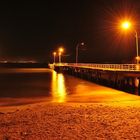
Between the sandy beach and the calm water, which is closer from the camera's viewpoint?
the sandy beach

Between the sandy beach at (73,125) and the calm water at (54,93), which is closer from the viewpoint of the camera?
the sandy beach at (73,125)

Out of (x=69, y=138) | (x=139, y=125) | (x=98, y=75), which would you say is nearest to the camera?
(x=69, y=138)

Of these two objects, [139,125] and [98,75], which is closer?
[139,125]

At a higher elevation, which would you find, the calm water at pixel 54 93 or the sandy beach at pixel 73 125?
the sandy beach at pixel 73 125

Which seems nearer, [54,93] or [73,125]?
[73,125]

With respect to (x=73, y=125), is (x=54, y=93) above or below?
below

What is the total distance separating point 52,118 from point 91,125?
2.16m

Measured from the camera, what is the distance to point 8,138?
9227 mm

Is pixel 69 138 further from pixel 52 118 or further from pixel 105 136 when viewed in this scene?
pixel 52 118

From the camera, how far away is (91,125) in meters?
11.0

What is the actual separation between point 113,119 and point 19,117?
389cm

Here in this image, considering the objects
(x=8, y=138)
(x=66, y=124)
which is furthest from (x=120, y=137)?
(x=8, y=138)

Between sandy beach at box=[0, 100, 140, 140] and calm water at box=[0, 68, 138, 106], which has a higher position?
sandy beach at box=[0, 100, 140, 140]

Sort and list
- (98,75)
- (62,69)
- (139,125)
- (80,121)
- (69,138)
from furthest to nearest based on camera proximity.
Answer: (62,69)
(98,75)
(80,121)
(139,125)
(69,138)
